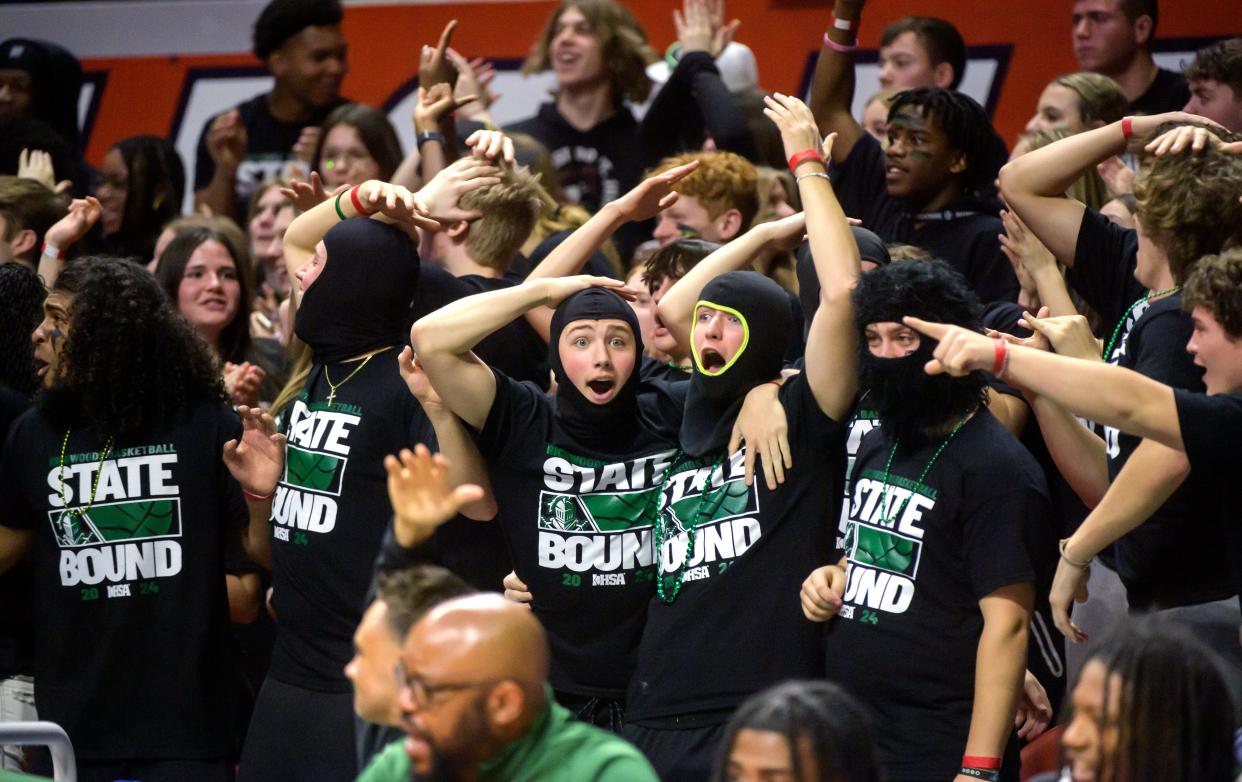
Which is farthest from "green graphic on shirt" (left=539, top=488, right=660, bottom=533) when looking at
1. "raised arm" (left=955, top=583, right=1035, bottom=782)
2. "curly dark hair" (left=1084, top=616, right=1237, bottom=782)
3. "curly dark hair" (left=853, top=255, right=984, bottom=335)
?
"curly dark hair" (left=1084, top=616, right=1237, bottom=782)

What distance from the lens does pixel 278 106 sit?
27.4 ft

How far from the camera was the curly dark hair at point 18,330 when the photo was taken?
5.62m

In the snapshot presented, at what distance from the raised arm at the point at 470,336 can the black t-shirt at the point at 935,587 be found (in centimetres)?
102

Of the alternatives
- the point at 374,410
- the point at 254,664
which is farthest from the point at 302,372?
the point at 254,664

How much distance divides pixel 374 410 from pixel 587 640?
910mm

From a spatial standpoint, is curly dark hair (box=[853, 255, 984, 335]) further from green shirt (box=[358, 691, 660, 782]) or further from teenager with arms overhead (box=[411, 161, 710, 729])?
green shirt (box=[358, 691, 660, 782])

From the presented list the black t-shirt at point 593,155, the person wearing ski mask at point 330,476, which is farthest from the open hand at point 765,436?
the black t-shirt at point 593,155

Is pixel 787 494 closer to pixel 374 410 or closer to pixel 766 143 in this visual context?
pixel 374 410

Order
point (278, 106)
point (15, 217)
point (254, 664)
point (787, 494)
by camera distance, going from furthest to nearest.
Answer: point (278, 106) → point (15, 217) → point (254, 664) → point (787, 494)

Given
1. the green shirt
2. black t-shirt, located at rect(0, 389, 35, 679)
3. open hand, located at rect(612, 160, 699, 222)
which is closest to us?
the green shirt

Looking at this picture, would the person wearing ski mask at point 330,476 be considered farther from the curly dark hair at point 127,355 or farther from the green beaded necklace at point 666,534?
the green beaded necklace at point 666,534

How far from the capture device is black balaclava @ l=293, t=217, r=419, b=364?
4.86 m

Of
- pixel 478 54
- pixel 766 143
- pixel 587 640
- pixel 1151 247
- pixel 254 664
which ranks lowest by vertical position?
pixel 254 664

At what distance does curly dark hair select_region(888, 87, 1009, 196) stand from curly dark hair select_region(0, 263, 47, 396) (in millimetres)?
2969
